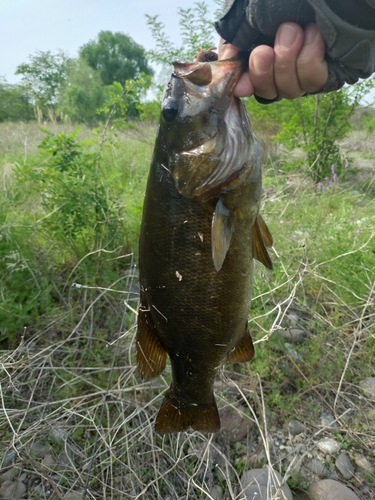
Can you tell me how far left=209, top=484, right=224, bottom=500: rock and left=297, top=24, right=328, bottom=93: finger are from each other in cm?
238

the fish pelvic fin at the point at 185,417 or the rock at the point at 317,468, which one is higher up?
the fish pelvic fin at the point at 185,417

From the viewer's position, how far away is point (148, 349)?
67.0 inches

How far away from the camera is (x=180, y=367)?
5.52ft

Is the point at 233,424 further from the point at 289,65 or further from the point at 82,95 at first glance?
the point at 82,95

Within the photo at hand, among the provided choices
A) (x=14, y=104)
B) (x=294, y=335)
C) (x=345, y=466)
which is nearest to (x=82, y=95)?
(x=14, y=104)

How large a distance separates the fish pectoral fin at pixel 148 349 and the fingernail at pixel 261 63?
122 cm

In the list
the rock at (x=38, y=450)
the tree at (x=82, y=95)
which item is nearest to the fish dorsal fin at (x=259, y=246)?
the rock at (x=38, y=450)

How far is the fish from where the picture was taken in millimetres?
1419

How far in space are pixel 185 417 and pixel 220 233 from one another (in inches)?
42.2

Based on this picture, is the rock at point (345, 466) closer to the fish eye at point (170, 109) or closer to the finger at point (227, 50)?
the fish eye at point (170, 109)

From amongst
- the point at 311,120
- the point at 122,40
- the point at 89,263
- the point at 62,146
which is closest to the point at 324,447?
the point at 89,263

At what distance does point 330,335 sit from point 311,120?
576cm

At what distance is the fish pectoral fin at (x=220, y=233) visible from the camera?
136cm

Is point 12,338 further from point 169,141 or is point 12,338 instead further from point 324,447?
point 324,447
